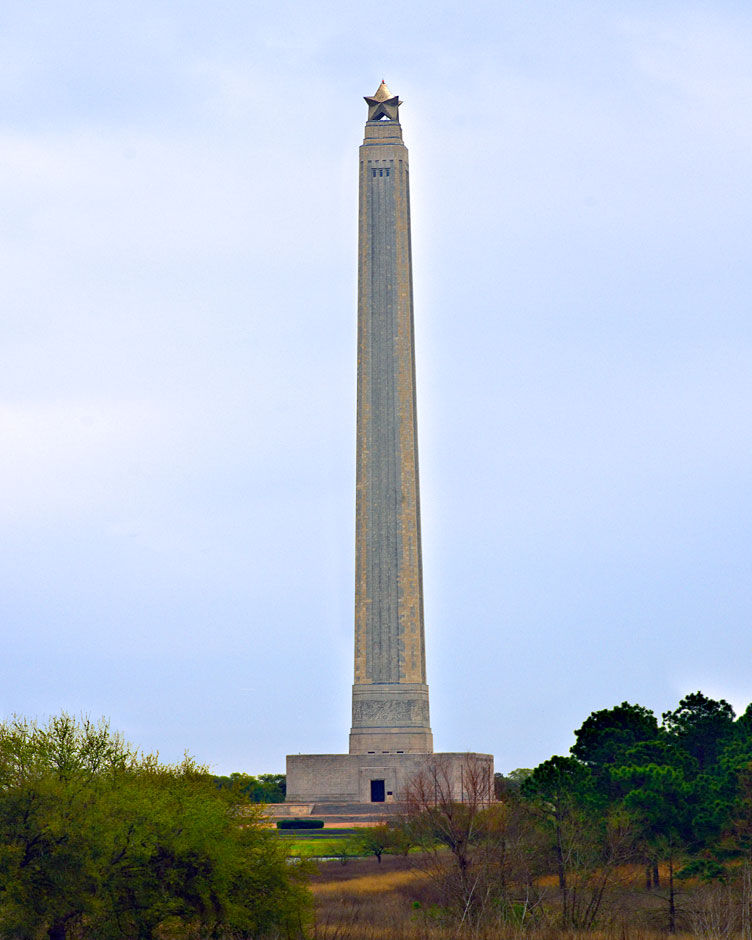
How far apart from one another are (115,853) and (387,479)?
4249 centimetres

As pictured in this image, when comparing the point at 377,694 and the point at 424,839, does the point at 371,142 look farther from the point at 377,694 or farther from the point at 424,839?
the point at 424,839

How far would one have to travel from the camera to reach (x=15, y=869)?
26375mm

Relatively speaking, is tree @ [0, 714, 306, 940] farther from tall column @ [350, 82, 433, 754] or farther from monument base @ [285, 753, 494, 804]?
tall column @ [350, 82, 433, 754]

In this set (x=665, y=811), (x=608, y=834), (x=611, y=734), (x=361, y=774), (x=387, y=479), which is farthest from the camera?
(x=387, y=479)

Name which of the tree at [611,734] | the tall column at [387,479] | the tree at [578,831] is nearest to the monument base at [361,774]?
the tall column at [387,479]

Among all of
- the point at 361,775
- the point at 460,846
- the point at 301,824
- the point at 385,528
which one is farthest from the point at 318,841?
the point at 460,846

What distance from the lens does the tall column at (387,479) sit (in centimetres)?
6669

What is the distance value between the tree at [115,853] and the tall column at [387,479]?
36.6 meters

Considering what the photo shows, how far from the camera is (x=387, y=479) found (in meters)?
68.9

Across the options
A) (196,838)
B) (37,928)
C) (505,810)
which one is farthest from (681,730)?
(37,928)

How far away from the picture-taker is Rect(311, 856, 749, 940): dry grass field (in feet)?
91.6

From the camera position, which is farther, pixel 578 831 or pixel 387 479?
pixel 387 479

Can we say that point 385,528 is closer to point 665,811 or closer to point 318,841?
point 318,841

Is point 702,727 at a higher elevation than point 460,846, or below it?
higher
